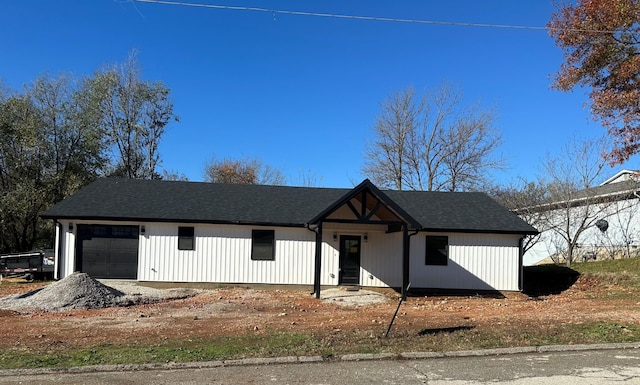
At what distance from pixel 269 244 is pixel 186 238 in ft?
10.2

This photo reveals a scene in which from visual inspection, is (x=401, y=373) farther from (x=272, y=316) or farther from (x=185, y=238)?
(x=185, y=238)

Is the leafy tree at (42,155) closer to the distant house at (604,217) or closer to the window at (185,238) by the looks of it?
the window at (185,238)

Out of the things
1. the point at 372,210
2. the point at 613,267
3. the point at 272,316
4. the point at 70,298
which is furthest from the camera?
the point at 613,267

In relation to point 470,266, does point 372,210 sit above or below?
above

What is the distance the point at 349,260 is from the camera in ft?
64.3

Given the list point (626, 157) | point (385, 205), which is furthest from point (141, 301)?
point (626, 157)

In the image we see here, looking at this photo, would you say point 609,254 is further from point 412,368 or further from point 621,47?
point 412,368

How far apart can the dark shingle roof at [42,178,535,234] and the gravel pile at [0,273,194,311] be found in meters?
3.81

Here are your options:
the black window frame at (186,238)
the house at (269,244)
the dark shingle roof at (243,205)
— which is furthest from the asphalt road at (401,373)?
the black window frame at (186,238)

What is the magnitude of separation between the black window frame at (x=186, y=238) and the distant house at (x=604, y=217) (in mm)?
19080

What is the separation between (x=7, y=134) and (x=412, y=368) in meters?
28.6

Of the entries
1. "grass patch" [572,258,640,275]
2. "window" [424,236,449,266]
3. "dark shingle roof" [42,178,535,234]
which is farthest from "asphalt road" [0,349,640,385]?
"grass patch" [572,258,640,275]

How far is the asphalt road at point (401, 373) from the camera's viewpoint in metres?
6.25

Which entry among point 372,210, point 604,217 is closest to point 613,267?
point 604,217
